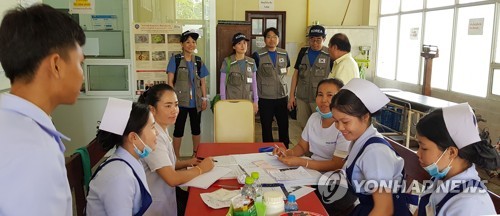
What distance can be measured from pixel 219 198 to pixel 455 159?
0.90m

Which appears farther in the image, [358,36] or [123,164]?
[358,36]

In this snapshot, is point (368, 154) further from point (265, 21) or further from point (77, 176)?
point (265, 21)

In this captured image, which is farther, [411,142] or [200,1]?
[411,142]

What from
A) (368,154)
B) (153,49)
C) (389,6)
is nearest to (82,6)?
(153,49)

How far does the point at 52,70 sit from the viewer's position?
80 centimetres

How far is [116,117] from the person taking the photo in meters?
1.52

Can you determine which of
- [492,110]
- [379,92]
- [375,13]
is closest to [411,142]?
[492,110]

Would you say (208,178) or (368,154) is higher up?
(368,154)

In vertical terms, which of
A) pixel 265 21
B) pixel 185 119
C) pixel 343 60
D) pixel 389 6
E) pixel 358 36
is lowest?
pixel 185 119

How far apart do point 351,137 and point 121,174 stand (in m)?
0.99

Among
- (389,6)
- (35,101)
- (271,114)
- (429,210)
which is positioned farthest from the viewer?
(389,6)

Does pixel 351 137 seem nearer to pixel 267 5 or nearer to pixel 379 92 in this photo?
pixel 379 92

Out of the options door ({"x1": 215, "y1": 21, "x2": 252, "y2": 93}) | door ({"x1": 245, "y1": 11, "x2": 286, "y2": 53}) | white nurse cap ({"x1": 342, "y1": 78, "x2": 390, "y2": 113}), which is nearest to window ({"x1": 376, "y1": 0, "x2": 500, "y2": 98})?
door ({"x1": 245, "y1": 11, "x2": 286, "y2": 53})

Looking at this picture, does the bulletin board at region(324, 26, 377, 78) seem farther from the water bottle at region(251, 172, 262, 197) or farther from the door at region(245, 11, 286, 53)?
the water bottle at region(251, 172, 262, 197)
